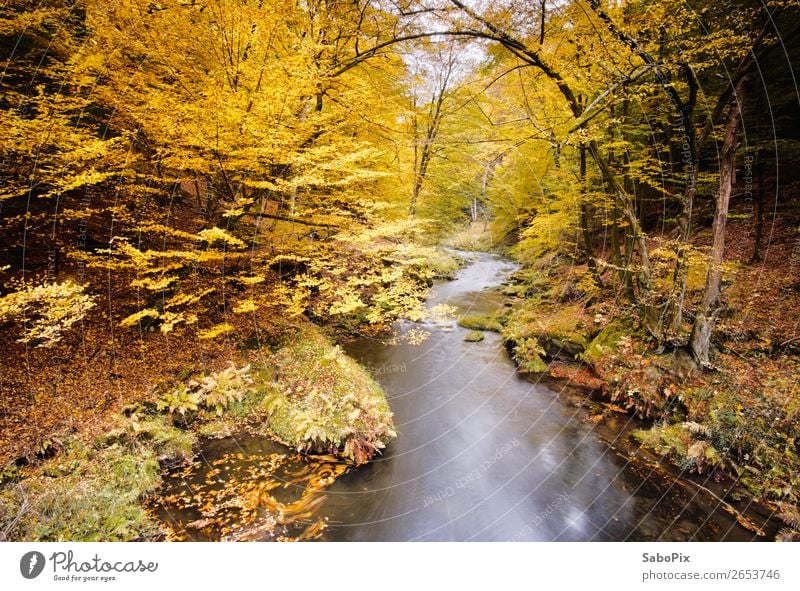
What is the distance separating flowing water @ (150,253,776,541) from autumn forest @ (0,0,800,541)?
49mm

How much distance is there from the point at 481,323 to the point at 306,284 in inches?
318

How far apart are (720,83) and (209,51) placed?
1083 cm

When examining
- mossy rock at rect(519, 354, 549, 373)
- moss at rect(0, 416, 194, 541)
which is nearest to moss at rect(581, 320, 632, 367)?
mossy rock at rect(519, 354, 549, 373)

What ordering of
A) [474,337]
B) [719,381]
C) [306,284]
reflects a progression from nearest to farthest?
1. [719,381]
2. [306,284]
3. [474,337]

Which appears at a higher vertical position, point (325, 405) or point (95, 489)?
point (325, 405)

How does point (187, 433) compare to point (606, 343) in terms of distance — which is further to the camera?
point (606, 343)

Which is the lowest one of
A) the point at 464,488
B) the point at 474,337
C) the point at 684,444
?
the point at 464,488

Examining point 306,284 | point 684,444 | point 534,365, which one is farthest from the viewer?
point 534,365

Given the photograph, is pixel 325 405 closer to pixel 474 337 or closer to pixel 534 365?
pixel 534 365

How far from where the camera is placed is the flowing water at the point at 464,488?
15.6 feet

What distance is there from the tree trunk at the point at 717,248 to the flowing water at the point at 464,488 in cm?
286

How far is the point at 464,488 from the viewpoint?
5637 mm

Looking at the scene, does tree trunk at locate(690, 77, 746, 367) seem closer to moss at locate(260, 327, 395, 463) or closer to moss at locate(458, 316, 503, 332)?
moss at locate(458, 316, 503, 332)

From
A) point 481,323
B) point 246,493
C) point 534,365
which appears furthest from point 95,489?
point 481,323
